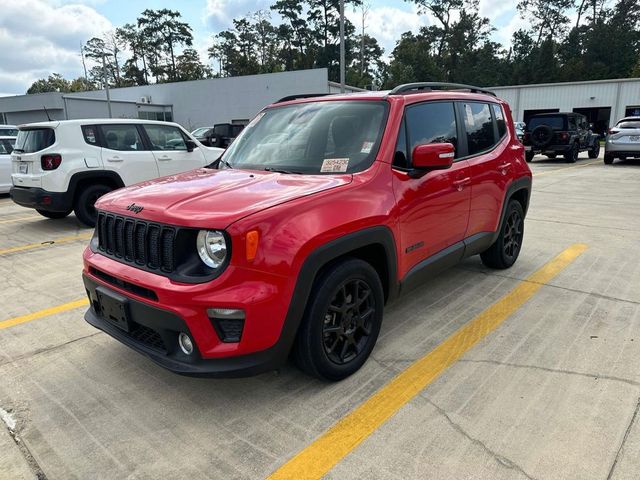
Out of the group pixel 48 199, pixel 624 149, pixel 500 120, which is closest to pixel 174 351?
pixel 500 120

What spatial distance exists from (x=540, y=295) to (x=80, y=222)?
724 centimetres

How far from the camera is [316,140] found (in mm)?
3480

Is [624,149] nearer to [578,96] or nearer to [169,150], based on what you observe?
[169,150]

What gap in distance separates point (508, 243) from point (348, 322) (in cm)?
288

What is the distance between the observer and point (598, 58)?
2557 inches

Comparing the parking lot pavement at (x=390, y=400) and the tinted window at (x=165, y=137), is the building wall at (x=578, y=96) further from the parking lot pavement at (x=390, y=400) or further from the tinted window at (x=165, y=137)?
the parking lot pavement at (x=390, y=400)

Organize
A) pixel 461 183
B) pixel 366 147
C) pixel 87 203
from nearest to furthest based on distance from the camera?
pixel 366 147, pixel 461 183, pixel 87 203

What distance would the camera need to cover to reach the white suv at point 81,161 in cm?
728

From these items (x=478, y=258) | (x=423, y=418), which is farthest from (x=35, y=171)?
(x=423, y=418)

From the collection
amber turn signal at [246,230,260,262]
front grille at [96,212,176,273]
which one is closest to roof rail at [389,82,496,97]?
amber turn signal at [246,230,260,262]

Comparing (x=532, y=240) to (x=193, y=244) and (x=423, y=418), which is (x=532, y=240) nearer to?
(x=423, y=418)

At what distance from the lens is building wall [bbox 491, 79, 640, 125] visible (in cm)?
3400

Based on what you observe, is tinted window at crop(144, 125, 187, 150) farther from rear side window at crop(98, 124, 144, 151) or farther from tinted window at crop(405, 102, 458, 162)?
tinted window at crop(405, 102, 458, 162)

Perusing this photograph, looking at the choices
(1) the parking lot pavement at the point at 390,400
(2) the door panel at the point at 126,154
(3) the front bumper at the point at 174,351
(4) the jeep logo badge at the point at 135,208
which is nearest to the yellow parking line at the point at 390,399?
(1) the parking lot pavement at the point at 390,400
